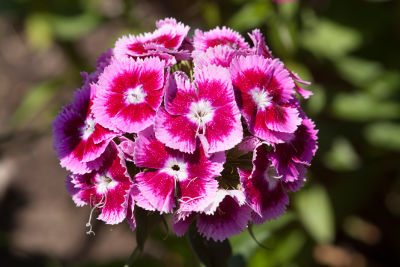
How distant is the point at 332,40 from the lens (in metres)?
3.42

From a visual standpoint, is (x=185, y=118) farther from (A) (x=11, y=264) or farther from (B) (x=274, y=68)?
(A) (x=11, y=264)

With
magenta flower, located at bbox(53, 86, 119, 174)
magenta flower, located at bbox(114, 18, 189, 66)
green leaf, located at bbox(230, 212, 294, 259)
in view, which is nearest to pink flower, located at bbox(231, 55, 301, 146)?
magenta flower, located at bbox(114, 18, 189, 66)

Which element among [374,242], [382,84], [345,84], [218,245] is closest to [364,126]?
[382,84]

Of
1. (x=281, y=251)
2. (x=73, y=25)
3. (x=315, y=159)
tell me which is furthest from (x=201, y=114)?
(x=73, y=25)

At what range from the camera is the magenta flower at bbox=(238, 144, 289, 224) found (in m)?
1.46

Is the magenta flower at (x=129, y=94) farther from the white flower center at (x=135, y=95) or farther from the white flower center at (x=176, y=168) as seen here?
the white flower center at (x=176, y=168)

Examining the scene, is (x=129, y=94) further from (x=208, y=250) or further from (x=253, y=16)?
(x=253, y=16)

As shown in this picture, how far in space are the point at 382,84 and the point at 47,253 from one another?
2971mm

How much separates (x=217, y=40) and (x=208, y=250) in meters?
0.77

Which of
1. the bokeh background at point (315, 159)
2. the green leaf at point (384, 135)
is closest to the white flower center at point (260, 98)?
the bokeh background at point (315, 159)

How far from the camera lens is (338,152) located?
313cm

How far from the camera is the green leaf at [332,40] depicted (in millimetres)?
3381

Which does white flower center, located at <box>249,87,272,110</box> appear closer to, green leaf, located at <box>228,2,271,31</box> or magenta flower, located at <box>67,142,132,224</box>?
magenta flower, located at <box>67,142,132,224</box>

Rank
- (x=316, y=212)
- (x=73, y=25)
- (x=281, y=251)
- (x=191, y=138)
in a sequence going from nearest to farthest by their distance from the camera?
(x=191, y=138), (x=281, y=251), (x=316, y=212), (x=73, y=25)
